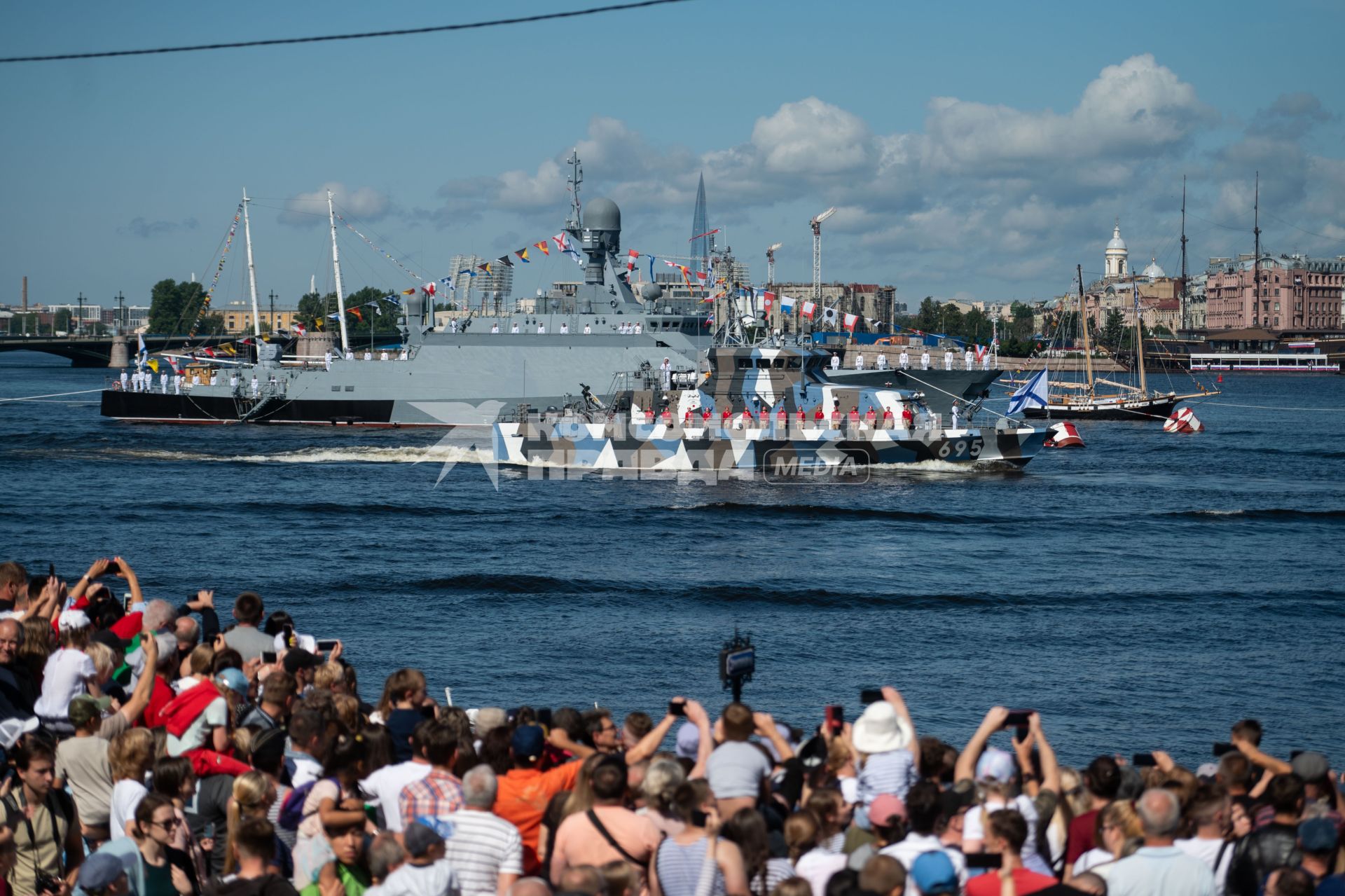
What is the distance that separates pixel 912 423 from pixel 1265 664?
23456 millimetres

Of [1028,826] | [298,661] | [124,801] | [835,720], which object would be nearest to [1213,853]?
[1028,826]

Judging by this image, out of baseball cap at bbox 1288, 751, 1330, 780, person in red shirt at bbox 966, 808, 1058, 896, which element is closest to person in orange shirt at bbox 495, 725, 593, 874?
person in red shirt at bbox 966, 808, 1058, 896

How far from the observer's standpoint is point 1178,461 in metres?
51.3

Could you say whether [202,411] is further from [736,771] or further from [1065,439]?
[736,771]

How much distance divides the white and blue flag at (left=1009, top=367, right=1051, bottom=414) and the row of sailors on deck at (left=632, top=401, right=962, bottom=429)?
10.7m

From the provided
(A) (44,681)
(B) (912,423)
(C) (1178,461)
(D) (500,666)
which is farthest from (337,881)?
(C) (1178,461)

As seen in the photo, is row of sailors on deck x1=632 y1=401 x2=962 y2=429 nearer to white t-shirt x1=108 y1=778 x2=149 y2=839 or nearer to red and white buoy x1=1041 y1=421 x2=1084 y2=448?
red and white buoy x1=1041 y1=421 x2=1084 y2=448

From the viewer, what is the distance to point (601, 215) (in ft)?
219

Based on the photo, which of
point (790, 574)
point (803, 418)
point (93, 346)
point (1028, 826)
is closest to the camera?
point (1028, 826)

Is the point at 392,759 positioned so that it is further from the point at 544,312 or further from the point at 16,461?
the point at 544,312

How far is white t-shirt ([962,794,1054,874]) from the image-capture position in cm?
625

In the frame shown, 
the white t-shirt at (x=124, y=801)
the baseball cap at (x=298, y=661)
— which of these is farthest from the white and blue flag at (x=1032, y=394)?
the white t-shirt at (x=124, y=801)

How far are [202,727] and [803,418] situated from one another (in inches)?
1378

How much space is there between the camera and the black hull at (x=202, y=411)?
211 feet
